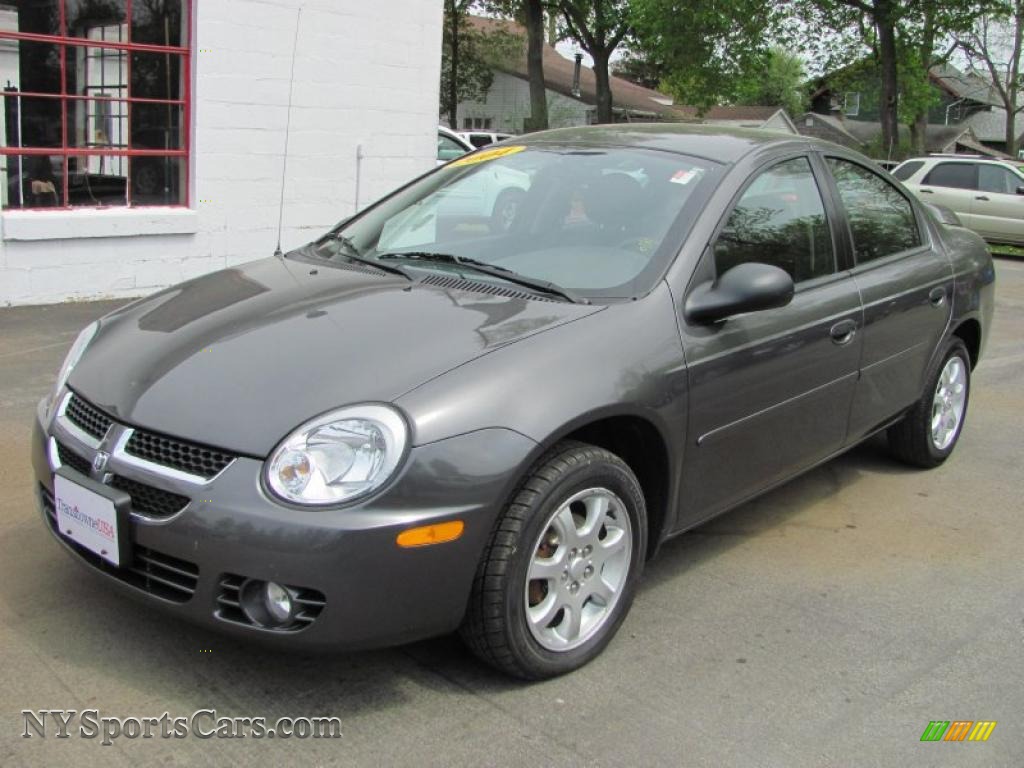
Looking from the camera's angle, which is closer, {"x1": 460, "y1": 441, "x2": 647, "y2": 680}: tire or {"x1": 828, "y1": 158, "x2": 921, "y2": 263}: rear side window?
{"x1": 460, "y1": 441, "x2": 647, "y2": 680}: tire

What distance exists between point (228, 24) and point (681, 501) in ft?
21.8

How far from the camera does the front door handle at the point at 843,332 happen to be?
3.98 meters

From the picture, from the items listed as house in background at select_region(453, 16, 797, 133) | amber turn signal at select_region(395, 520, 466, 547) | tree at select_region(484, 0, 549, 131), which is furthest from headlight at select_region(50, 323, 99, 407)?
house in background at select_region(453, 16, 797, 133)

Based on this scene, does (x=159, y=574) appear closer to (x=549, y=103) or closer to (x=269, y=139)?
(x=269, y=139)

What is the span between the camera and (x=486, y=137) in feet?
76.8

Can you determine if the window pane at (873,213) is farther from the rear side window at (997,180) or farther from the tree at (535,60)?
the tree at (535,60)

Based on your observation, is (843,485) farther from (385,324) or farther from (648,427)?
(385,324)

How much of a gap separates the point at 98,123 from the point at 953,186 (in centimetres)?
1392

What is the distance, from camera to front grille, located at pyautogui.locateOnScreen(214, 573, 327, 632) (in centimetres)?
261

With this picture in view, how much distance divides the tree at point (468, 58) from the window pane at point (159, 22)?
127 feet

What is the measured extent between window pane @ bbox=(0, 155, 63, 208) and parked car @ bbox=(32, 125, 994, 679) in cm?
455

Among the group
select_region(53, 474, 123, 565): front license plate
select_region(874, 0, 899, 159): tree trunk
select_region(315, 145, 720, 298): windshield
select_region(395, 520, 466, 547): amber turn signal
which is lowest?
select_region(53, 474, 123, 565): front license plate

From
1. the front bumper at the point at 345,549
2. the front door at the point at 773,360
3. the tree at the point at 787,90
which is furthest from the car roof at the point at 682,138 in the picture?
the tree at the point at 787,90

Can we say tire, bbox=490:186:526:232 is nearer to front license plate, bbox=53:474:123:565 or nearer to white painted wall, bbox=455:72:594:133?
front license plate, bbox=53:474:123:565
